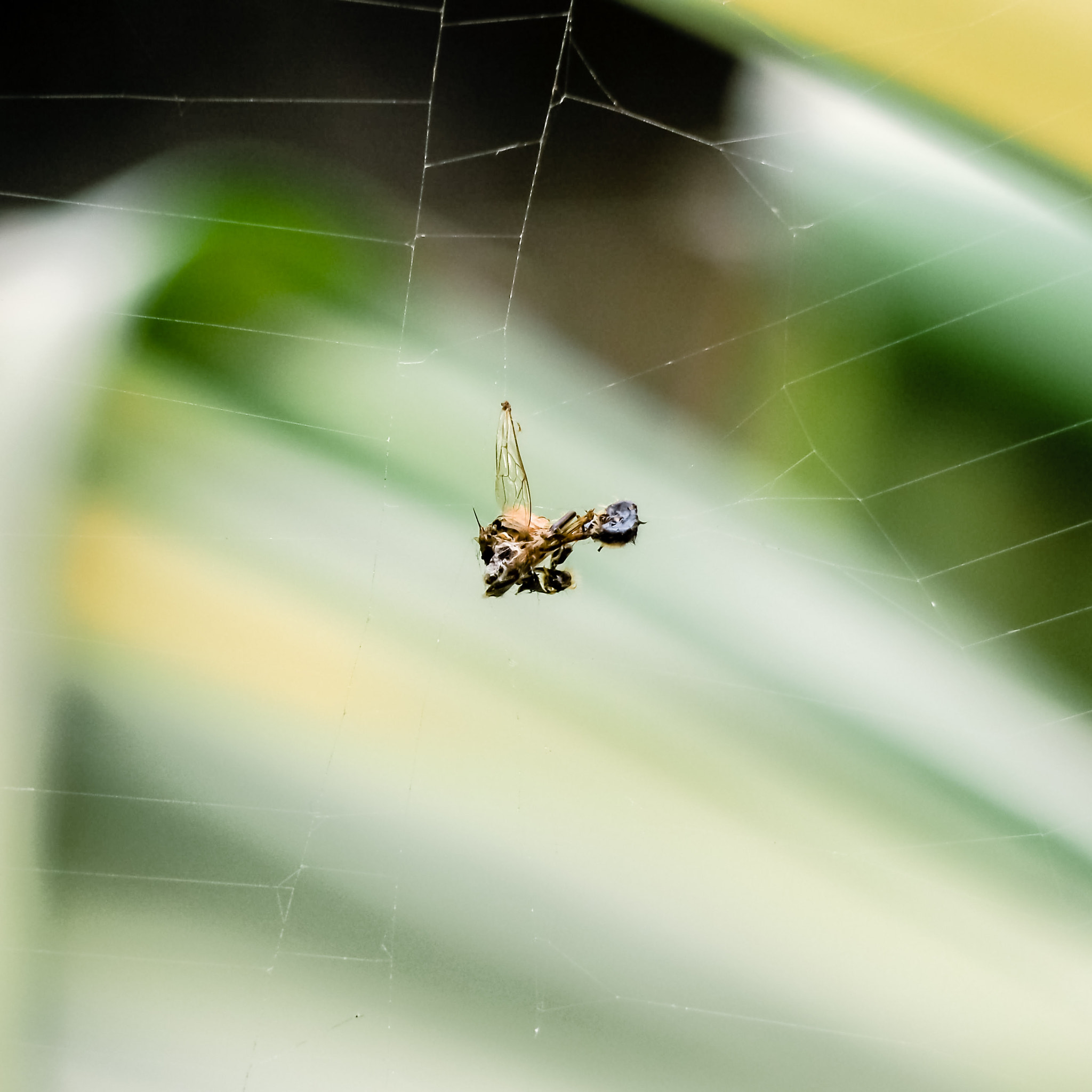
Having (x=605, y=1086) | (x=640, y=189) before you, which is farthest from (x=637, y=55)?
(x=605, y=1086)

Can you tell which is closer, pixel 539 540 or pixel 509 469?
pixel 539 540

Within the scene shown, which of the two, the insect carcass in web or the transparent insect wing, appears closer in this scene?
the insect carcass in web

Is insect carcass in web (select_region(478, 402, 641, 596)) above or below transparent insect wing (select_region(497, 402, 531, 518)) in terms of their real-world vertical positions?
below

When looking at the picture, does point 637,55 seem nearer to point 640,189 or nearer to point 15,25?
point 640,189

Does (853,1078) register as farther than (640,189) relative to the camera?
No

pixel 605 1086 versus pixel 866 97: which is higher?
pixel 866 97

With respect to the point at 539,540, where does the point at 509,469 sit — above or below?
above
